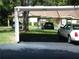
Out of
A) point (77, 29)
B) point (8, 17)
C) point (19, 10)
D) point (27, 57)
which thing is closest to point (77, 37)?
point (77, 29)

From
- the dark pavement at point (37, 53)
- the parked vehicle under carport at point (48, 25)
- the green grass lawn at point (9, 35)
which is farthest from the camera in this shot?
the parked vehicle under carport at point (48, 25)

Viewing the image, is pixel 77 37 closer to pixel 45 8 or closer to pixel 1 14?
pixel 45 8

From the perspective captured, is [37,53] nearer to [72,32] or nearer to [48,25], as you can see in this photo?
[72,32]

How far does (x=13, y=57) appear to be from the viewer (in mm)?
14117

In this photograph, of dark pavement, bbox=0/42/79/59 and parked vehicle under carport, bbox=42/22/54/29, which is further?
parked vehicle under carport, bbox=42/22/54/29

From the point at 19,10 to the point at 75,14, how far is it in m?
25.5

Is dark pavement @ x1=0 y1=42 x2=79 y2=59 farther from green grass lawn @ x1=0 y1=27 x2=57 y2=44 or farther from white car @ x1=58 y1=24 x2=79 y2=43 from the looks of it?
green grass lawn @ x1=0 y1=27 x2=57 y2=44

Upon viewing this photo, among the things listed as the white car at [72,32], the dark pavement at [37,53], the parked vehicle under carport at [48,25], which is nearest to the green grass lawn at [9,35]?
the white car at [72,32]

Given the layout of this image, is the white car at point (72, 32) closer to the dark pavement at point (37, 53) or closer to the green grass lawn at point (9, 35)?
the dark pavement at point (37, 53)

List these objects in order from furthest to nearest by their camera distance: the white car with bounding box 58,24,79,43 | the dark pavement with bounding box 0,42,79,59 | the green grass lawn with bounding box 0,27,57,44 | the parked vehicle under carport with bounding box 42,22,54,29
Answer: the parked vehicle under carport with bounding box 42,22,54,29
the green grass lawn with bounding box 0,27,57,44
the white car with bounding box 58,24,79,43
the dark pavement with bounding box 0,42,79,59

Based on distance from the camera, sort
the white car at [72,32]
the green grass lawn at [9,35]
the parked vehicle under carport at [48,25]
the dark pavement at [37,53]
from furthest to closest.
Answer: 1. the parked vehicle under carport at [48,25]
2. the green grass lawn at [9,35]
3. the white car at [72,32]
4. the dark pavement at [37,53]

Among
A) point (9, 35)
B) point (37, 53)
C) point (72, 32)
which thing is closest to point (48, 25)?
point (9, 35)

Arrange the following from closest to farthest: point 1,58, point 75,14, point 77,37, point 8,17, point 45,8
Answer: point 1,58 → point 77,37 → point 45,8 → point 75,14 → point 8,17

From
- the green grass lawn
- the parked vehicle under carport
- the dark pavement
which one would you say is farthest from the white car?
the parked vehicle under carport
